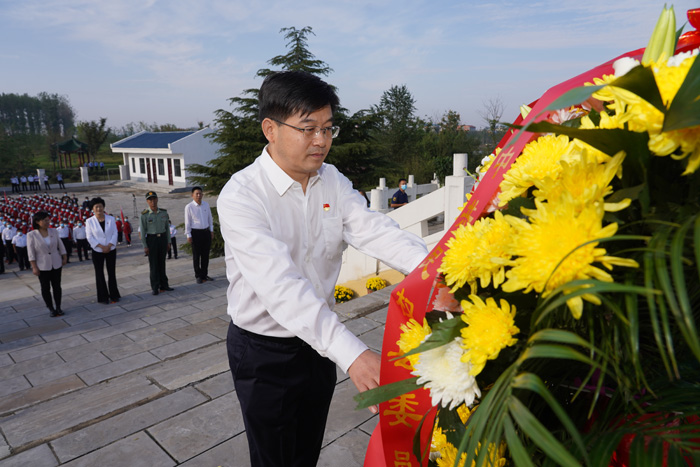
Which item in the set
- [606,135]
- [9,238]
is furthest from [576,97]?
[9,238]

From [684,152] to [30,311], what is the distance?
32.6 feet

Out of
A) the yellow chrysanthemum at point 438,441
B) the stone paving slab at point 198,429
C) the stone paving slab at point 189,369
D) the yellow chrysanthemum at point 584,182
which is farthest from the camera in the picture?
the stone paving slab at point 189,369

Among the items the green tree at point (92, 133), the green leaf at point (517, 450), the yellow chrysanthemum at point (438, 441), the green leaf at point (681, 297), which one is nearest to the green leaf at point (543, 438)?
the green leaf at point (517, 450)

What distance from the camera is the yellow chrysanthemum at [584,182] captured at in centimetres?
55

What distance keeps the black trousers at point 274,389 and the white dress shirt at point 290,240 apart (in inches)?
2.8

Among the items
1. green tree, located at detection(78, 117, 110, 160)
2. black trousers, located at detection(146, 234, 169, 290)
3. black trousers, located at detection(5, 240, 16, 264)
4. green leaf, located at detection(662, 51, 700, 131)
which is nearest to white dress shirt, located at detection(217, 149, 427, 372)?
green leaf, located at detection(662, 51, 700, 131)

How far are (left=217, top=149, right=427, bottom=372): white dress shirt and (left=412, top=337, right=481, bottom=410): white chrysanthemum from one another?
565 mm

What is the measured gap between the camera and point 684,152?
0.54 m

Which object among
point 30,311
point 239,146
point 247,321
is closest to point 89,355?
point 30,311

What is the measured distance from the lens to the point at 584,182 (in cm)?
58

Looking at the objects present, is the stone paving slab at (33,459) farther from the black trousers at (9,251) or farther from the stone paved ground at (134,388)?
the black trousers at (9,251)

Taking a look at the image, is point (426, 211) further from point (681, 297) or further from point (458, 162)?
point (681, 297)

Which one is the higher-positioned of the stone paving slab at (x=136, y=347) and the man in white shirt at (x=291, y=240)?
the man in white shirt at (x=291, y=240)

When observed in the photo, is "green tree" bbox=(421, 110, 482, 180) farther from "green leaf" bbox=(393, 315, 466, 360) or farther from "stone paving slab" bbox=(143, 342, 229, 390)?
"green leaf" bbox=(393, 315, 466, 360)
